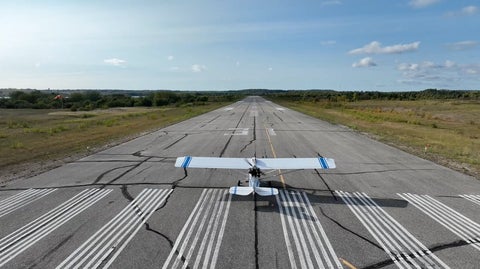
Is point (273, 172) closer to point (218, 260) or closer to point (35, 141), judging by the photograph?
point (218, 260)

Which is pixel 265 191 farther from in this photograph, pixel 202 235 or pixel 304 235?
pixel 202 235

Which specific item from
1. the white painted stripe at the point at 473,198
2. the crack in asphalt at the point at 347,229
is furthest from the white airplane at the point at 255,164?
the white painted stripe at the point at 473,198

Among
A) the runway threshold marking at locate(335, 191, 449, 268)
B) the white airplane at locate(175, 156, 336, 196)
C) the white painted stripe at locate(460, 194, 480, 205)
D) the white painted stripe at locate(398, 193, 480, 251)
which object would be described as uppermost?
the white airplane at locate(175, 156, 336, 196)

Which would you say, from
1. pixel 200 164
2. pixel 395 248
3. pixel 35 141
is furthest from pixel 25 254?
pixel 35 141

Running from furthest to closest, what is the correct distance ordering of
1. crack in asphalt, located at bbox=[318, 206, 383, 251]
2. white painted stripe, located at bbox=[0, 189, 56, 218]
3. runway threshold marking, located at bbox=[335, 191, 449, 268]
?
white painted stripe, located at bbox=[0, 189, 56, 218], crack in asphalt, located at bbox=[318, 206, 383, 251], runway threshold marking, located at bbox=[335, 191, 449, 268]

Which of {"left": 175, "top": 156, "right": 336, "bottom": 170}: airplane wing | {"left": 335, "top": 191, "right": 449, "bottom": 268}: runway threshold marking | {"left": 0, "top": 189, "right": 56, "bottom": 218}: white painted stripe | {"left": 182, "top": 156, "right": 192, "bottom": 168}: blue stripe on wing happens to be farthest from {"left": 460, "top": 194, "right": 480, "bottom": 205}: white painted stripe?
{"left": 0, "top": 189, "right": 56, "bottom": 218}: white painted stripe

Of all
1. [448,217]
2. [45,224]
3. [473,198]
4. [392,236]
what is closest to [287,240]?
[392,236]

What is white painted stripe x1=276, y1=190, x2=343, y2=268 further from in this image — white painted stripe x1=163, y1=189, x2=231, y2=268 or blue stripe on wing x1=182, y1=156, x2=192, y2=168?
blue stripe on wing x1=182, y1=156, x2=192, y2=168

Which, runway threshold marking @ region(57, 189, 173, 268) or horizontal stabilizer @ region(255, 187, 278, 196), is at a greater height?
horizontal stabilizer @ region(255, 187, 278, 196)
